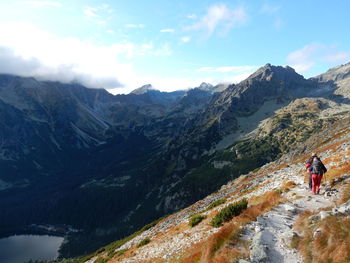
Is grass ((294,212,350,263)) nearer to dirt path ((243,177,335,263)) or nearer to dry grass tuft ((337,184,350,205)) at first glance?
dirt path ((243,177,335,263))

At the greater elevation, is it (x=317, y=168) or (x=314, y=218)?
(x=317, y=168)

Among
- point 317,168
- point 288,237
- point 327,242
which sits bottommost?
point 288,237

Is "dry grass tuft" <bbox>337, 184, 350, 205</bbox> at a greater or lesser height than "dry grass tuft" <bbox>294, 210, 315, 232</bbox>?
greater

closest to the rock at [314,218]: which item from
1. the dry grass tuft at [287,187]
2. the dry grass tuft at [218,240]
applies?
the dry grass tuft at [218,240]

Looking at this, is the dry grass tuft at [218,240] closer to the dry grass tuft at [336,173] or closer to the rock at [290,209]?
the rock at [290,209]

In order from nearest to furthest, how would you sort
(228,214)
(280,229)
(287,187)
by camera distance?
(280,229) < (228,214) < (287,187)

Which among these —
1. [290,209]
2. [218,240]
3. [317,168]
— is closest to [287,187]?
[317,168]

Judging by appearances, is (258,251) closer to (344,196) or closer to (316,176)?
(344,196)

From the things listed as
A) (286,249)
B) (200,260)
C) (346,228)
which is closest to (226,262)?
(200,260)

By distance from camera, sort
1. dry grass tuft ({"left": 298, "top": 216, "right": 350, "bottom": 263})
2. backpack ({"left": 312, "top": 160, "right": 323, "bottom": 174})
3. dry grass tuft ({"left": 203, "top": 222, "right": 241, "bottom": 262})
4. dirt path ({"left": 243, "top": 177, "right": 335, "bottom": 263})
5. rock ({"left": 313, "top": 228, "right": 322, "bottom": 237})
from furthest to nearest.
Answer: backpack ({"left": 312, "top": 160, "right": 323, "bottom": 174}) → dry grass tuft ({"left": 203, "top": 222, "right": 241, "bottom": 262}) → rock ({"left": 313, "top": 228, "right": 322, "bottom": 237}) → dirt path ({"left": 243, "top": 177, "right": 335, "bottom": 263}) → dry grass tuft ({"left": 298, "top": 216, "right": 350, "bottom": 263})

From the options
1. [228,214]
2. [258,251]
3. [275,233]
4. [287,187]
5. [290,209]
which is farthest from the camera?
[287,187]

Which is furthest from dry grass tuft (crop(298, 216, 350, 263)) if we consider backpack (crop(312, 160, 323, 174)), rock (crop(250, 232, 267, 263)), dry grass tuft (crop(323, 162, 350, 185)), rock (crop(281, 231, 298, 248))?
dry grass tuft (crop(323, 162, 350, 185))

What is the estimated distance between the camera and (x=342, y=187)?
24.5 meters

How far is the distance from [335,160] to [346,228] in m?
23.4
